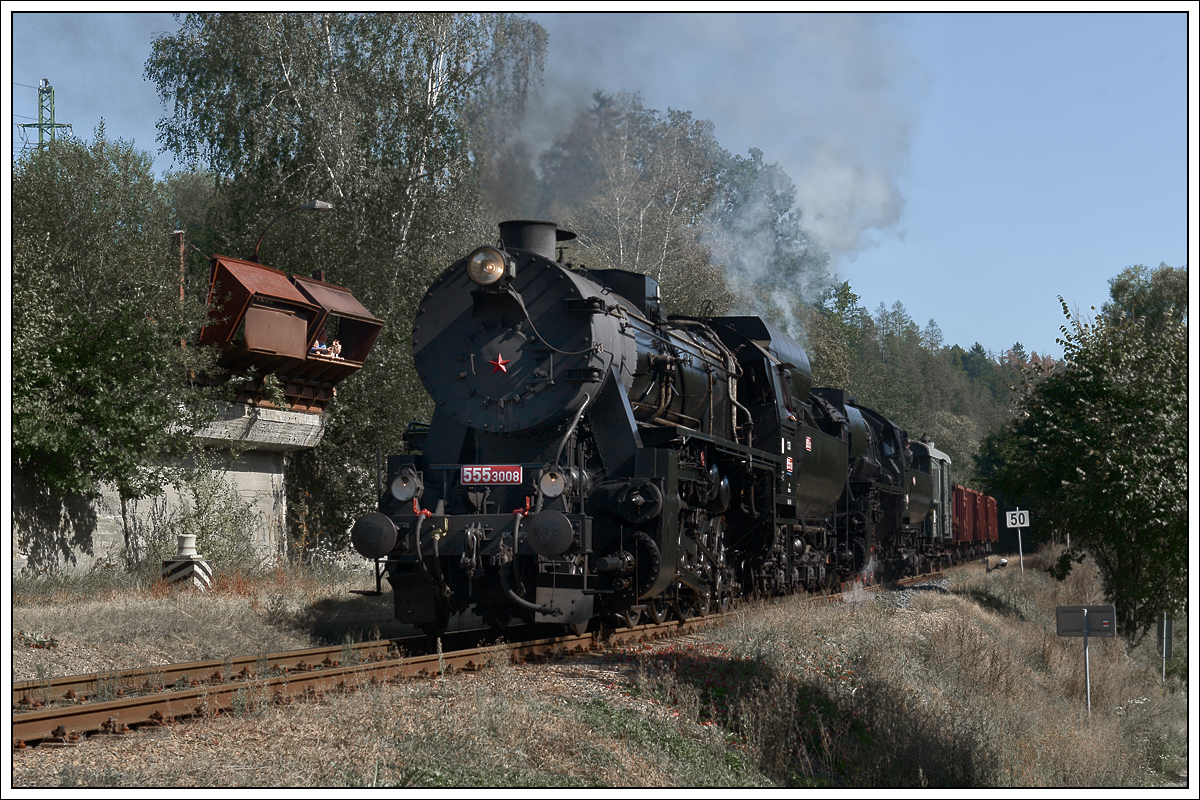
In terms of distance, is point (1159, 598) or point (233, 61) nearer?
Answer: point (1159, 598)

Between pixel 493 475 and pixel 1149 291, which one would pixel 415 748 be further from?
pixel 1149 291

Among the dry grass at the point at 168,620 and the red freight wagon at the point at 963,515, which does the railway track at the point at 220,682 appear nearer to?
the dry grass at the point at 168,620

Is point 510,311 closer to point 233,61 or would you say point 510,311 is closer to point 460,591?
point 460,591

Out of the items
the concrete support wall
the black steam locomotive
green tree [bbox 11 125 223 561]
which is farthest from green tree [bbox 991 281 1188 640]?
green tree [bbox 11 125 223 561]

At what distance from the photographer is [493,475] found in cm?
1026

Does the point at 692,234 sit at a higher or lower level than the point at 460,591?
higher

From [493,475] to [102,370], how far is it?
8.29 m

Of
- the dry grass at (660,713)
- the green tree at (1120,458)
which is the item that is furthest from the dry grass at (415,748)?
the green tree at (1120,458)

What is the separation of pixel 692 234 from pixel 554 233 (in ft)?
83.9

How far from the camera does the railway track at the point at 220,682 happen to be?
6.77 meters

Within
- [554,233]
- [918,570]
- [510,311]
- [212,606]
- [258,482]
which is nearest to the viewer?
[510,311]

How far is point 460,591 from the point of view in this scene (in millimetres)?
10328

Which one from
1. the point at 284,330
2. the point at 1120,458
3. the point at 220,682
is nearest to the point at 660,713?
the point at 220,682

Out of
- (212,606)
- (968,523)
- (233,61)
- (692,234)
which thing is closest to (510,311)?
(212,606)
